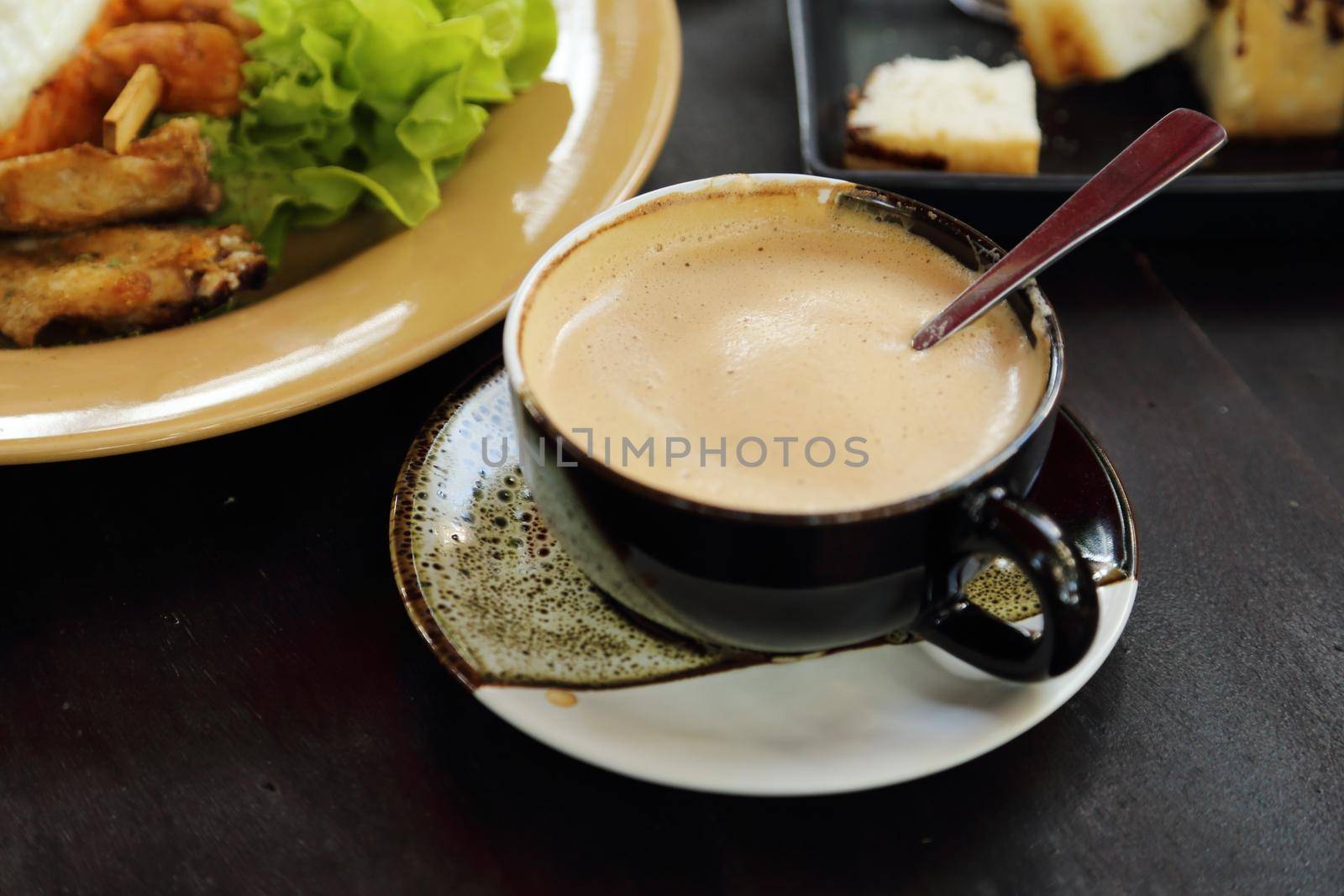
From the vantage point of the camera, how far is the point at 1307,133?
68.6 inches

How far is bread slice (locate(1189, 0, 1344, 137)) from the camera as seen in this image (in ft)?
5.61

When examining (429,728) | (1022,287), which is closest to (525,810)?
(429,728)

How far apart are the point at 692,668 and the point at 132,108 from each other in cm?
104

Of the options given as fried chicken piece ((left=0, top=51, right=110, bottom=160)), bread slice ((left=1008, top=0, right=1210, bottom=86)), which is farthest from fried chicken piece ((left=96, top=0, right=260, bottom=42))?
bread slice ((left=1008, top=0, right=1210, bottom=86))

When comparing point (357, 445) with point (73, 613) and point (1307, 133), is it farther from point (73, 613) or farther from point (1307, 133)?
point (1307, 133)

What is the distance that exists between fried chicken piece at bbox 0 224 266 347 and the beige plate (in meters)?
0.07

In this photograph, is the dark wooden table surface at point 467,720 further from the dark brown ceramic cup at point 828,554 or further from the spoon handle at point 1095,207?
the spoon handle at point 1095,207

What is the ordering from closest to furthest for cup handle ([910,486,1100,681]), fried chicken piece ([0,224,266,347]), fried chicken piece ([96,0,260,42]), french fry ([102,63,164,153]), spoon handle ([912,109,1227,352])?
1. cup handle ([910,486,1100,681])
2. spoon handle ([912,109,1227,352])
3. fried chicken piece ([0,224,266,347])
4. french fry ([102,63,164,153])
5. fried chicken piece ([96,0,260,42])

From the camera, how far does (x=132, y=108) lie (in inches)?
→ 56.6

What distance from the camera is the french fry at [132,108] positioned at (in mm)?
1413

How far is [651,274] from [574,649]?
13.9 inches

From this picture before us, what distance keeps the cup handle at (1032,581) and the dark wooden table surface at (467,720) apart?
0.39 feet

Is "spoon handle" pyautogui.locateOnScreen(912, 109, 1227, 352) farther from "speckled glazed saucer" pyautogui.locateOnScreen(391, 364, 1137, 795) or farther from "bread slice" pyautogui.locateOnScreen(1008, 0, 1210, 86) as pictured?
"bread slice" pyautogui.locateOnScreen(1008, 0, 1210, 86)

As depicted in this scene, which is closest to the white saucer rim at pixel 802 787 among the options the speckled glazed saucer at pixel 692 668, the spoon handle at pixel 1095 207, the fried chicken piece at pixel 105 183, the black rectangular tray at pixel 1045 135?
the speckled glazed saucer at pixel 692 668
